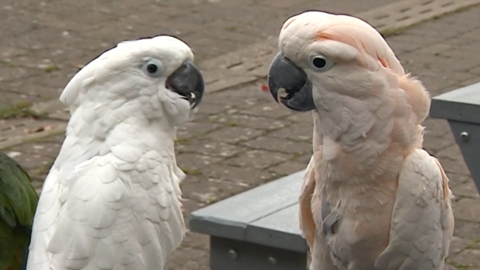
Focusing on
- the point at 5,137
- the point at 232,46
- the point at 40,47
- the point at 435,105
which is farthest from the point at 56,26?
the point at 435,105

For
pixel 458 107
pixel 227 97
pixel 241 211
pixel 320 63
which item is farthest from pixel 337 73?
pixel 227 97

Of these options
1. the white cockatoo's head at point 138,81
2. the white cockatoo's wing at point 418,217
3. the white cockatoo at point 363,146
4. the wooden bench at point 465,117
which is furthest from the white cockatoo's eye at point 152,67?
the wooden bench at point 465,117

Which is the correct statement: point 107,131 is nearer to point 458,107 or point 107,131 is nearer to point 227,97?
point 458,107

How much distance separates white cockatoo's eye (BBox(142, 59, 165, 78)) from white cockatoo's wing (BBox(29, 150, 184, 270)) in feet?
0.68

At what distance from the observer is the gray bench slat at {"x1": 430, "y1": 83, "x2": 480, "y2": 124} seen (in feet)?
13.1

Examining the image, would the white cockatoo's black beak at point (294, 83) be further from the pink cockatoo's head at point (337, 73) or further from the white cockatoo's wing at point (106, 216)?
the white cockatoo's wing at point (106, 216)

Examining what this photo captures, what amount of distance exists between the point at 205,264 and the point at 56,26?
353 cm

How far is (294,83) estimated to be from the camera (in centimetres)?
274

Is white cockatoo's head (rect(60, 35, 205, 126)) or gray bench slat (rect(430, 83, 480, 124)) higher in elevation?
white cockatoo's head (rect(60, 35, 205, 126))

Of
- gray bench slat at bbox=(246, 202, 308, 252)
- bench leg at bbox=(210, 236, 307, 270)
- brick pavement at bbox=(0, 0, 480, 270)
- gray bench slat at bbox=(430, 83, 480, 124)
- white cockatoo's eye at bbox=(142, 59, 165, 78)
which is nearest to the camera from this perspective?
white cockatoo's eye at bbox=(142, 59, 165, 78)

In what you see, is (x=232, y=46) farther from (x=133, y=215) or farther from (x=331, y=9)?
(x=133, y=215)

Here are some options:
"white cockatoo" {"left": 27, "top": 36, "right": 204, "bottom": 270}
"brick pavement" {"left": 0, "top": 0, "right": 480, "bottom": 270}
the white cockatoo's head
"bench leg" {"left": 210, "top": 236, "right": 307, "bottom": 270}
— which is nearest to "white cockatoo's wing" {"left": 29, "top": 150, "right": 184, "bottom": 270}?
"white cockatoo" {"left": 27, "top": 36, "right": 204, "bottom": 270}

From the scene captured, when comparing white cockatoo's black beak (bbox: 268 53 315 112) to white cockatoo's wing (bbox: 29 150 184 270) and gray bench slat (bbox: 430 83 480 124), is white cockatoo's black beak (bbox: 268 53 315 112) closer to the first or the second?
white cockatoo's wing (bbox: 29 150 184 270)

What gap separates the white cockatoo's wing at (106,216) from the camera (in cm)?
273
